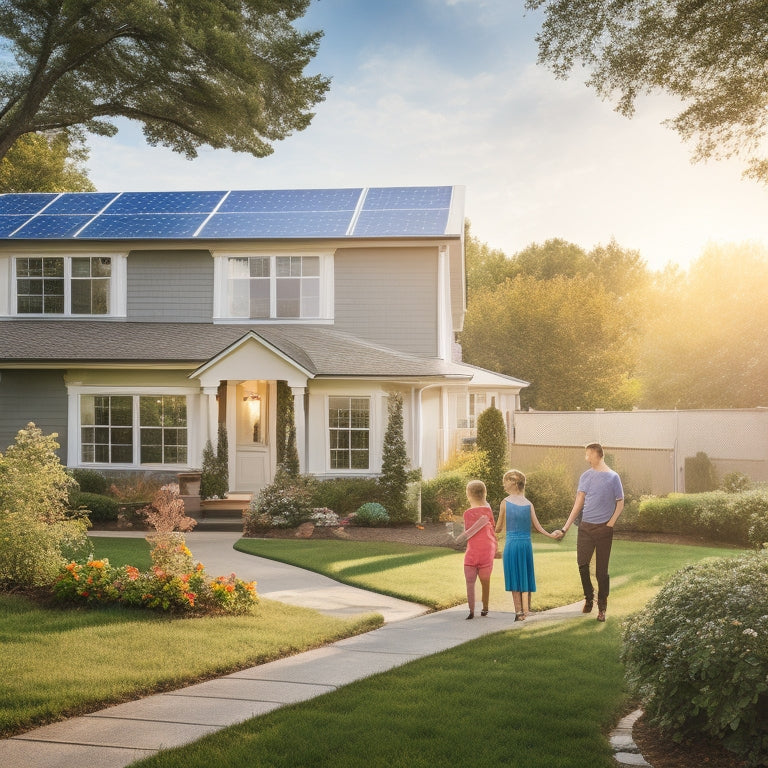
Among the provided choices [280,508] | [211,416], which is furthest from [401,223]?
[280,508]

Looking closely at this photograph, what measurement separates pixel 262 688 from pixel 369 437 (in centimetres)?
1291

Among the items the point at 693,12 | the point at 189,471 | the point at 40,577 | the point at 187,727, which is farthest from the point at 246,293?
the point at 187,727

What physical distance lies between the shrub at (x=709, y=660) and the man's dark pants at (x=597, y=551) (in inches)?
125

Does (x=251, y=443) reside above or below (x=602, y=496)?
above

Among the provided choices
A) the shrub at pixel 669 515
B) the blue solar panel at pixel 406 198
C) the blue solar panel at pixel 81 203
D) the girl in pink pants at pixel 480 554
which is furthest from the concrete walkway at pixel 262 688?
the blue solar panel at pixel 81 203

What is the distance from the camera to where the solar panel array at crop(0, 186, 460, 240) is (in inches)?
836

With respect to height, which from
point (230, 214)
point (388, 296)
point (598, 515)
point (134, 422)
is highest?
point (230, 214)

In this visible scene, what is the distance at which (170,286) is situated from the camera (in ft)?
70.7

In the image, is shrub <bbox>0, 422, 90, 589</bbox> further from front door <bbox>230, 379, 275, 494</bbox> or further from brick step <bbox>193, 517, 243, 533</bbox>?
front door <bbox>230, 379, 275, 494</bbox>

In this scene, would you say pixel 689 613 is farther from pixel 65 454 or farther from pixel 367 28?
pixel 65 454

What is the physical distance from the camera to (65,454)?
20438 millimetres

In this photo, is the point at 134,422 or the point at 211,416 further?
the point at 134,422

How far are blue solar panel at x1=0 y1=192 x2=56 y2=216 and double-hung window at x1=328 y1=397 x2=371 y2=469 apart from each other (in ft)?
36.1

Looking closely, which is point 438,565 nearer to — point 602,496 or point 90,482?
point 602,496
